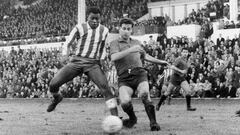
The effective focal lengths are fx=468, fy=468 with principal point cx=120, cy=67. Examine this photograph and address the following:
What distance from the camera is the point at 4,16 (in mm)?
49656

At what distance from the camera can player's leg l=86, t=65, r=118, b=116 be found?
9.09 m

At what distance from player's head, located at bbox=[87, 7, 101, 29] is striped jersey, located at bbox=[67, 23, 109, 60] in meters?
0.09

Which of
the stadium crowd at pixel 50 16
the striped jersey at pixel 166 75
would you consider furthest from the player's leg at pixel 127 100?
the stadium crowd at pixel 50 16

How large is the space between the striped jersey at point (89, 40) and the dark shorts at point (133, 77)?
0.72 metres

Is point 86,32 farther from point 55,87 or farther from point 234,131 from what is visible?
point 234,131

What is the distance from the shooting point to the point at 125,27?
30.6 ft

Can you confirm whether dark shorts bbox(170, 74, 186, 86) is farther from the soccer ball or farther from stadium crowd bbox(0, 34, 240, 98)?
the soccer ball

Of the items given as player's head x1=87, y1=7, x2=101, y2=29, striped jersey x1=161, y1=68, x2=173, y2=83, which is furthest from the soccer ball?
striped jersey x1=161, y1=68, x2=173, y2=83

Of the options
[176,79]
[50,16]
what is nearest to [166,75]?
[176,79]

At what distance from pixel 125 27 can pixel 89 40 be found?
0.93 m

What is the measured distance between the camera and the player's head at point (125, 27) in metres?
9.22

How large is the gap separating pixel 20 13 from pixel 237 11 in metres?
27.1

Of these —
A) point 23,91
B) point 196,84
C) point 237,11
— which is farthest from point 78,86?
point 237,11

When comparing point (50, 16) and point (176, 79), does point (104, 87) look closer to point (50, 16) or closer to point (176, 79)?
point (176, 79)
